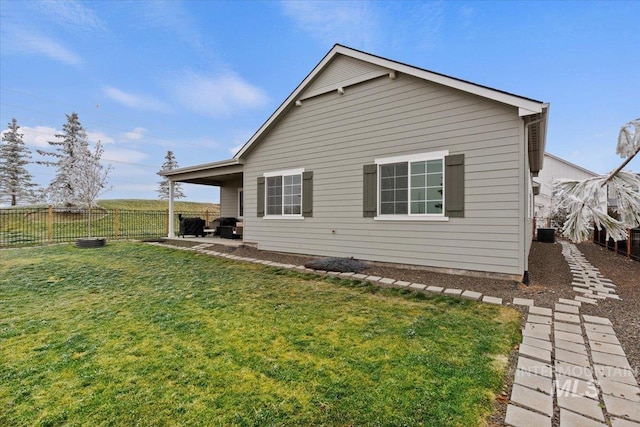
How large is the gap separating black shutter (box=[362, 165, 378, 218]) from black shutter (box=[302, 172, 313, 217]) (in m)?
1.64

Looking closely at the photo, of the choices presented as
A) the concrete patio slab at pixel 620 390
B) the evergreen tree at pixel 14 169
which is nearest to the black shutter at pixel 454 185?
the concrete patio slab at pixel 620 390

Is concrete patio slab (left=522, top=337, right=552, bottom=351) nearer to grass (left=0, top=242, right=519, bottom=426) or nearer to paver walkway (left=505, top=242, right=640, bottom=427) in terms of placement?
paver walkway (left=505, top=242, right=640, bottom=427)

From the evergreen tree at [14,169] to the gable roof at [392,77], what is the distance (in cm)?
2808

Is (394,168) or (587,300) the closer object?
(587,300)

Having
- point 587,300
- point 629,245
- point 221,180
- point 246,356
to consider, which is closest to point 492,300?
point 587,300

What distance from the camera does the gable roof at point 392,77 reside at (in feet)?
17.0

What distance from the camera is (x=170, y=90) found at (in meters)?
15.6

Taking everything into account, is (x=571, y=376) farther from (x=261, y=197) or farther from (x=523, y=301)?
(x=261, y=197)

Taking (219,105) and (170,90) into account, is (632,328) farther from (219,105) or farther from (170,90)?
(170,90)

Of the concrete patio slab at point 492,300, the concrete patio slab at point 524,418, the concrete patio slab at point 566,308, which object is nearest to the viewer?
the concrete patio slab at point 524,418

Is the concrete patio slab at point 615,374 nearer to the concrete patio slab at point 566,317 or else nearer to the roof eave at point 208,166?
the concrete patio slab at point 566,317

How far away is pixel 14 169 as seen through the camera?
2527 cm

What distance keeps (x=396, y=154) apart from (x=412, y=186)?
2.78ft

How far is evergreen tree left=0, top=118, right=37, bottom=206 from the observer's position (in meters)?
24.8
